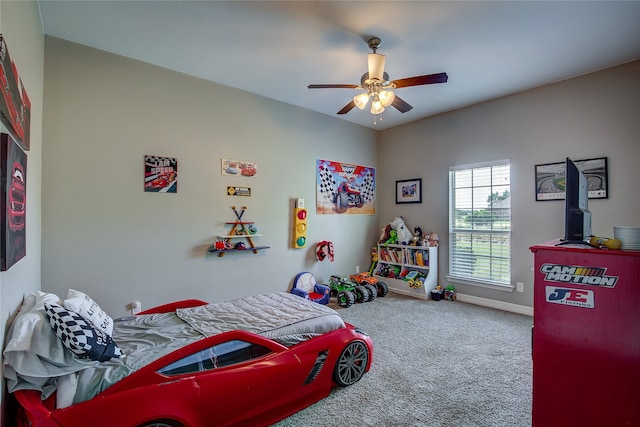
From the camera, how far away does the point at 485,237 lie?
13.2ft

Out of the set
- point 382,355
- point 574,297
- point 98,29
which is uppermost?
point 98,29

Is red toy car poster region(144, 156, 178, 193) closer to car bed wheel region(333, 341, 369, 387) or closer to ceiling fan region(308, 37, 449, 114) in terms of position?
ceiling fan region(308, 37, 449, 114)

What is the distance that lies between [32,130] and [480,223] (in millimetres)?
4834

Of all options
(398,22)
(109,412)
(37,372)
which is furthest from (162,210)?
(398,22)

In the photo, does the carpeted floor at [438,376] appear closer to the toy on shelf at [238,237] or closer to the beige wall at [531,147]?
the beige wall at [531,147]

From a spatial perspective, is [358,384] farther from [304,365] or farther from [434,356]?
[434,356]

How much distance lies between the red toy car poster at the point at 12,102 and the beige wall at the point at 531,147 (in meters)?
4.54

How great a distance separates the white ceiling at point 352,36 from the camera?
2.19m

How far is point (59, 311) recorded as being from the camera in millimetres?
1429

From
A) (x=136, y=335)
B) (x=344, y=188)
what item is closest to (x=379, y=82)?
(x=344, y=188)

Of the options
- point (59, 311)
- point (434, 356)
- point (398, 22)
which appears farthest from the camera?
point (434, 356)

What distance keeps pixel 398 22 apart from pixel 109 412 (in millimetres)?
3064

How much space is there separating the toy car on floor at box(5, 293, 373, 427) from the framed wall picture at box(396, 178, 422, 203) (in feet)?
9.96

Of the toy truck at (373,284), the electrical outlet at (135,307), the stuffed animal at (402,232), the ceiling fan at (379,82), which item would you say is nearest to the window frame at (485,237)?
the stuffed animal at (402,232)
